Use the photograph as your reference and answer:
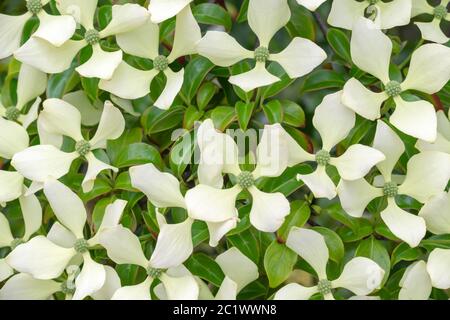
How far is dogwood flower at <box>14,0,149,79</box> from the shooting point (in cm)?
74

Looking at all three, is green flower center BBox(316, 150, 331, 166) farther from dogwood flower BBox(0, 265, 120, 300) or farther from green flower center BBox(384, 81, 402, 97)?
dogwood flower BBox(0, 265, 120, 300)

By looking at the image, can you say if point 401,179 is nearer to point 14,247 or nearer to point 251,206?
point 251,206

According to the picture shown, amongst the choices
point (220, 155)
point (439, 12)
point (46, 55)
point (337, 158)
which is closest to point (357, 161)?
point (337, 158)

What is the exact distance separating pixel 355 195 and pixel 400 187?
5 cm

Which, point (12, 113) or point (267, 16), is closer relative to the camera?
point (267, 16)

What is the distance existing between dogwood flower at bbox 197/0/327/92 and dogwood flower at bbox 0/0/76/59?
14 centimetres

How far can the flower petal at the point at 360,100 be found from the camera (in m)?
0.72

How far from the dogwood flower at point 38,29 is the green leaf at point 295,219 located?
29cm

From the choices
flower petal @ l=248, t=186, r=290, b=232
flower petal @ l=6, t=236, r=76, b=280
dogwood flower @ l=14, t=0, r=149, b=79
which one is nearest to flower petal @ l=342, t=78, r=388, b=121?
flower petal @ l=248, t=186, r=290, b=232

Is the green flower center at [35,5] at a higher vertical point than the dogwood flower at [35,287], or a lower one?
higher

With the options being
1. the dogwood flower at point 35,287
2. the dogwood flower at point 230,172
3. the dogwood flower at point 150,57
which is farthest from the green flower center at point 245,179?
the dogwood flower at point 35,287

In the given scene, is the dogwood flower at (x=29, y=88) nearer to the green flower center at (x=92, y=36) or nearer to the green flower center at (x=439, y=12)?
the green flower center at (x=92, y=36)

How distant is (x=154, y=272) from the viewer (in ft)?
2.45

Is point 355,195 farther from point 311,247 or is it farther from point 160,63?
point 160,63
